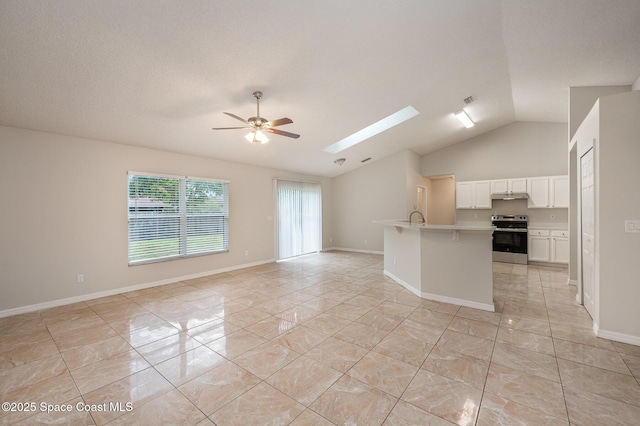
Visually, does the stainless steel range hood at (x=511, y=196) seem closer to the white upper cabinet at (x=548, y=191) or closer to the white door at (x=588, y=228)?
the white upper cabinet at (x=548, y=191)

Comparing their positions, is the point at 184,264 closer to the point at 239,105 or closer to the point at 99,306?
the point at 99,306

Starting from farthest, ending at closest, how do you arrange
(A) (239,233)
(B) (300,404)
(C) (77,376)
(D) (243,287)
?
(A) (239,233) → (D) (243,287) → (C) (77,376) → (B) (300,404)

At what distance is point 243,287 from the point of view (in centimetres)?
468

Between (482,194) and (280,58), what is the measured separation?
6.27 m

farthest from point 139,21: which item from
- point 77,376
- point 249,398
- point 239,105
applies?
point 249,398

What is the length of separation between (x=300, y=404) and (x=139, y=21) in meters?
3.33

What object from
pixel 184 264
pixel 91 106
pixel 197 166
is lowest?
pixel 184 264

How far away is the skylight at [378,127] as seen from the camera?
5.16m

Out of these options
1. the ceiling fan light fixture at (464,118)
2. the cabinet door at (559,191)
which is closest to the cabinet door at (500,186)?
the cabinet door at (559,191)

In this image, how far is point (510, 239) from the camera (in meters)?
6.39

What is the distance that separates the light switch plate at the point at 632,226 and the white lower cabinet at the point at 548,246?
403 centimetres

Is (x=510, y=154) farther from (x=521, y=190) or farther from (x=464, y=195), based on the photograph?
(x=464, y=195)

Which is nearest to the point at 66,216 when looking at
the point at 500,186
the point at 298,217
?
the point at 298,217

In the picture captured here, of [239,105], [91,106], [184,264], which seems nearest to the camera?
[91,106]
